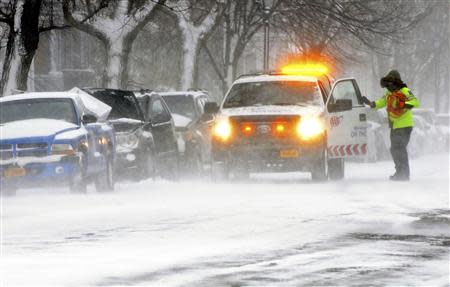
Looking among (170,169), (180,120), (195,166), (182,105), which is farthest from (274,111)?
(182,105)

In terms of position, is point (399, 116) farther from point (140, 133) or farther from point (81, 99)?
point (81, 99)

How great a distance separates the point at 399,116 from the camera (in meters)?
21.7

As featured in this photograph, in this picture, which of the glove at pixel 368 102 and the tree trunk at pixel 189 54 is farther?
the tree trunk at pixel 189 54

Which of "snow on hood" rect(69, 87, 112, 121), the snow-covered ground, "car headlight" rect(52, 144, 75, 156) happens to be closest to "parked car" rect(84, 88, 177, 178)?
"snow on hood" rect(69, 87, 112, 121)

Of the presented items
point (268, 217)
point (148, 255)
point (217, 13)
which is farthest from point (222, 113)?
point (217, 13)

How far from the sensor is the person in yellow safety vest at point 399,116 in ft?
70.3

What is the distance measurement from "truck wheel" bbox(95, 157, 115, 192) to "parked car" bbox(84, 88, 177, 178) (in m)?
1.40

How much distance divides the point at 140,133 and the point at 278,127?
2557mm

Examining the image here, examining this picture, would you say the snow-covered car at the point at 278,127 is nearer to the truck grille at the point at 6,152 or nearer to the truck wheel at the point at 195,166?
the truck wheel at the point at 195,166

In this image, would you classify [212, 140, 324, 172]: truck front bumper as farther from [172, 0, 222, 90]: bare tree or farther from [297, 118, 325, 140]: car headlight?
[172, 0, 222, 90]: bare tree

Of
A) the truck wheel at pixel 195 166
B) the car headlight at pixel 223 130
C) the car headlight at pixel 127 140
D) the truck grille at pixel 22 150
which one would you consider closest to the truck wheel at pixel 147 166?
the car headlight at pixel 127 140

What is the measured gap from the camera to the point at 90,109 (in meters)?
20.1

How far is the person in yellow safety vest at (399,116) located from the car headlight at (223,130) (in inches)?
99.9

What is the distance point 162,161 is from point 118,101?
5.57 feet
